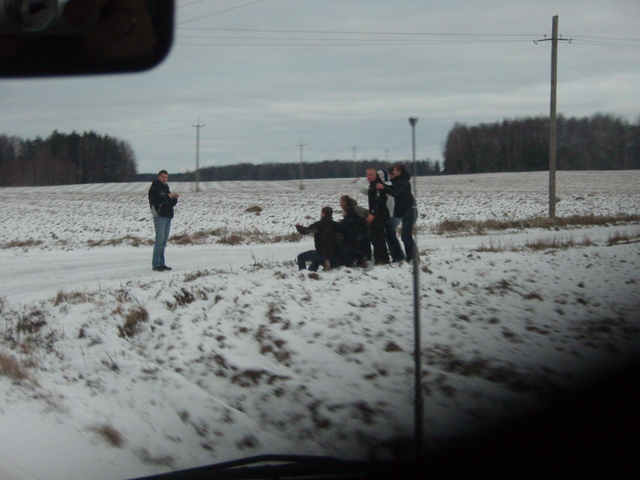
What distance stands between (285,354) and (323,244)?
14.5ft

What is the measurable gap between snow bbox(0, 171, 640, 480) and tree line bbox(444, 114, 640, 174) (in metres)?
3.73

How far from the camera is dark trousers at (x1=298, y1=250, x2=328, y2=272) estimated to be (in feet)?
32.9

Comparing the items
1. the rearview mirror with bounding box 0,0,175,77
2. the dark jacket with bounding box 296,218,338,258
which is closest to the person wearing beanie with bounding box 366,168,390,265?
the dark jacket with bounding box 296,218,338,258

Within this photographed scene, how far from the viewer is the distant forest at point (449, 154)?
5.62 meters

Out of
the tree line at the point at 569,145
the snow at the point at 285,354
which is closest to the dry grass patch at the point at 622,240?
the tree line at the point at 569,145

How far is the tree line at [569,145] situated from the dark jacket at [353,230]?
2636mm

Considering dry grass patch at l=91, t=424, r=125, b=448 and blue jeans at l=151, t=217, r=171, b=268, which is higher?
blue jeans at l=151, t=217, r=171, b=268

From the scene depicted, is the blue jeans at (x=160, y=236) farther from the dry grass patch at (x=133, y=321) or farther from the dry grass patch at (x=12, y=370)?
the dry grass patch at (x=12, y=370)

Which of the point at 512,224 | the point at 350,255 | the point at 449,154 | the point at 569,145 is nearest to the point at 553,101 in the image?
the point at 569,145

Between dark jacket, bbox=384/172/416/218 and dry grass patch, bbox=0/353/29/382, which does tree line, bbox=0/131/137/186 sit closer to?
dry grass patch, bbox=0/353/29/382

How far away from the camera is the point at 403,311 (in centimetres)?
699

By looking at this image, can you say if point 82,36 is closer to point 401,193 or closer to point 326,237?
point 326,237

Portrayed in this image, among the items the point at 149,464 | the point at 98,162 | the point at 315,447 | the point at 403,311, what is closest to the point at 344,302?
the point at 403,311

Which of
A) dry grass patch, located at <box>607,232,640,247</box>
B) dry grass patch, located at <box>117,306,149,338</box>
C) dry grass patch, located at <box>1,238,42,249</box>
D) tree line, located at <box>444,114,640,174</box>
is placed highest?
tree line, located at <box>444,114,640,174</box>
